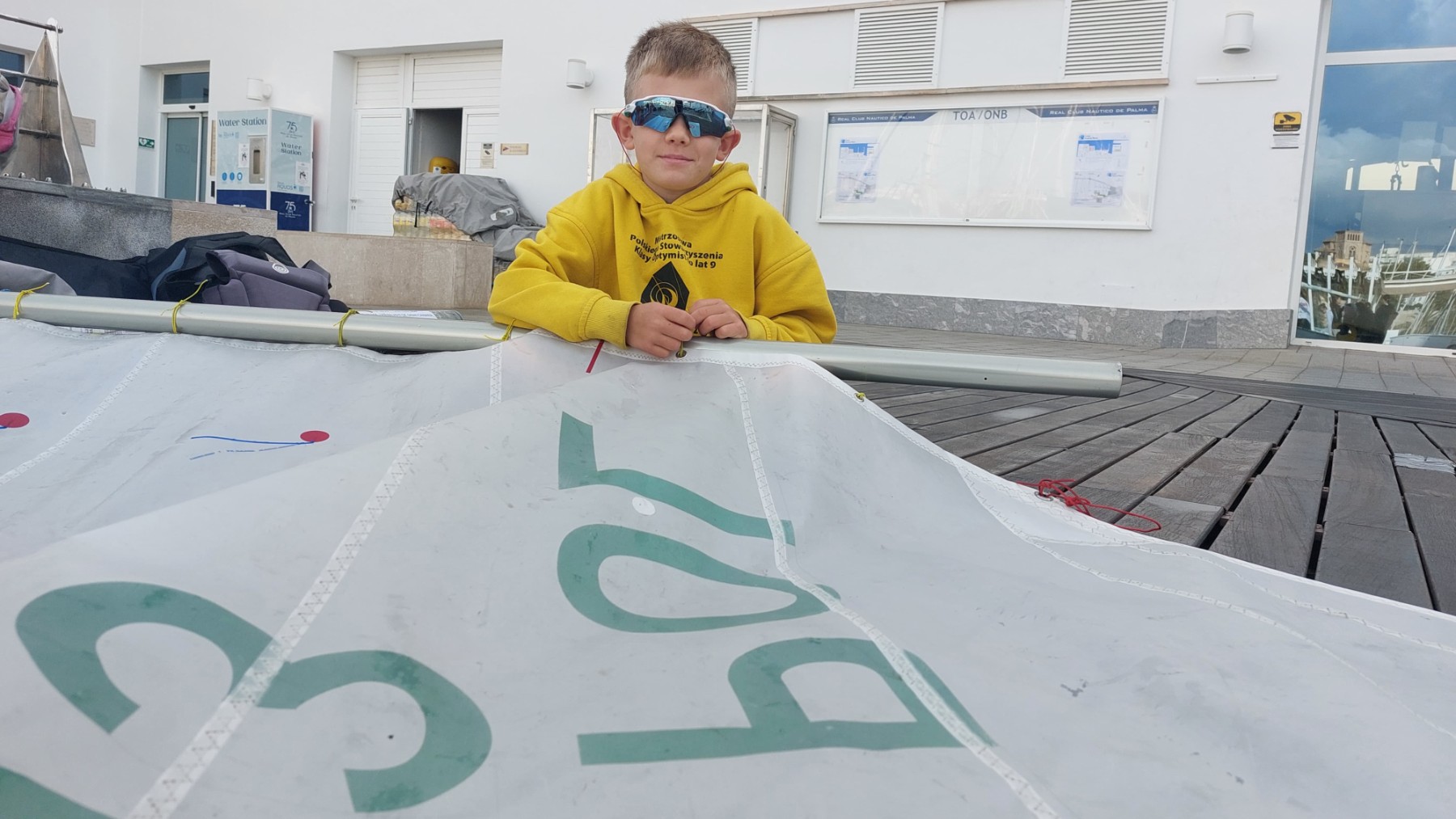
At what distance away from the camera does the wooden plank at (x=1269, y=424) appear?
3004 mm

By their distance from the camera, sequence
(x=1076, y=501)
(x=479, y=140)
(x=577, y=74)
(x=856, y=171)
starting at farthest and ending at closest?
(x=479, y=140), (x=577, y=74), (x=856, y=171), (x=1076, y=501)

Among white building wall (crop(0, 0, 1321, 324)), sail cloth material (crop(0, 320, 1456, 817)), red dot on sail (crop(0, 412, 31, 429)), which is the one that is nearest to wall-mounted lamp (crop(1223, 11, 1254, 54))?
white building wall (crop(0, 0, 1321, 324))

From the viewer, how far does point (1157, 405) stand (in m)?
3.81

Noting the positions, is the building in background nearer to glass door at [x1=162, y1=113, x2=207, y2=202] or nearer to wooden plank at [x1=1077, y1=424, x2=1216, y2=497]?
glass door at [x1=162, y1=113, x2=207, y2=202]

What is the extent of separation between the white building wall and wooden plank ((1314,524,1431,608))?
6724 millimetres

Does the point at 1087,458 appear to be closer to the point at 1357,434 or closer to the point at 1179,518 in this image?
the point at 1179,518

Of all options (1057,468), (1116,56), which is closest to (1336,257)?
(1116,56)

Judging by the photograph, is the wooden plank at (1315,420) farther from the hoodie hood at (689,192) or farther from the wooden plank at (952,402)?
the hoodie hood at (689,192)

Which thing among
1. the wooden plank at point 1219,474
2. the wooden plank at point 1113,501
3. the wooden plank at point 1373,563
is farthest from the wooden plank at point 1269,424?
the wooden plank at point 1373,563

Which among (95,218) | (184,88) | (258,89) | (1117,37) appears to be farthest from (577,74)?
(184,88)

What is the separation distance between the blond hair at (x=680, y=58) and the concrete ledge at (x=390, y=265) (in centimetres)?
636

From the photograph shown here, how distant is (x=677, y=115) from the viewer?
189 centimetres

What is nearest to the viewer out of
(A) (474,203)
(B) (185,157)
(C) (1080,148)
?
(C) (1080,148)

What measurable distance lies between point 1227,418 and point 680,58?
253 centimetres
